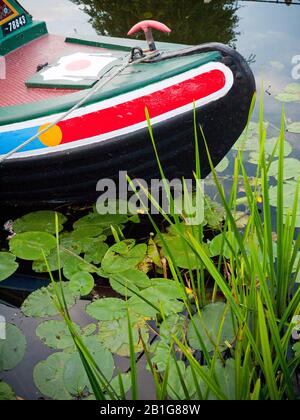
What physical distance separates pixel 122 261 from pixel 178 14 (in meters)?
3.09

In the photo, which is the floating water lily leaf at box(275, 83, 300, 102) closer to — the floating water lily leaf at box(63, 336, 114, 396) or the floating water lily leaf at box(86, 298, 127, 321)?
the floating water lily leaf at box(86, 298, 127, 321)

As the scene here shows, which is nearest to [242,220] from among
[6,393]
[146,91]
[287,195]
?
[287,195]

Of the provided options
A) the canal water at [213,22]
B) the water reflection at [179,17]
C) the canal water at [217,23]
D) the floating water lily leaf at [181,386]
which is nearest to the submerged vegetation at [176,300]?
the floating water lily leaf at [181,386]

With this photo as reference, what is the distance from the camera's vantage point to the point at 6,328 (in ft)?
5.27

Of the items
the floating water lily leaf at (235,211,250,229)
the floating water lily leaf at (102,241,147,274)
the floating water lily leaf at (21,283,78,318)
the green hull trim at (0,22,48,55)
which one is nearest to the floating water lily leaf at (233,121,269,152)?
the floating water lily leaf at (235,211,250,229)

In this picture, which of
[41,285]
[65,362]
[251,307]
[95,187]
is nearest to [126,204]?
[95,187]

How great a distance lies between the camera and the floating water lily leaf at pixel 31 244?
1847 mm

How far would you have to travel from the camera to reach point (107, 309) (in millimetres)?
1604

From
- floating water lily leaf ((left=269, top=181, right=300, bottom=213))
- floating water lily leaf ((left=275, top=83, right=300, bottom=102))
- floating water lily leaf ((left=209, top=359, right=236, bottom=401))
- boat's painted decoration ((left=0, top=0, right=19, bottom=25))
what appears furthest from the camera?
floating water lily leaf ((left=275, top=83, right=300, bottom=102))

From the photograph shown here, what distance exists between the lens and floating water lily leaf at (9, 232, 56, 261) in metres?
1.85

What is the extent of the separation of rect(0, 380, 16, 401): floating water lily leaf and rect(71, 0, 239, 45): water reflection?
10.3ft

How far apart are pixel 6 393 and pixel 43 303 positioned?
0.37m

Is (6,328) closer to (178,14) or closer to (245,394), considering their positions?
(245,394)

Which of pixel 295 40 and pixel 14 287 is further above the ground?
pixel 295 40
